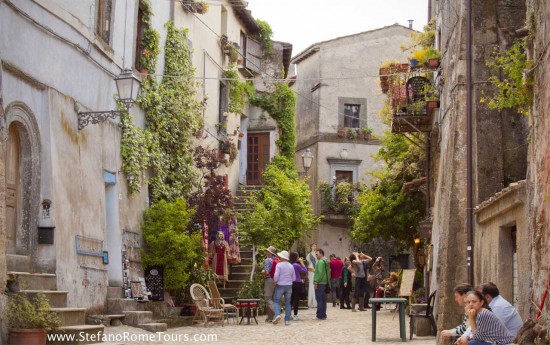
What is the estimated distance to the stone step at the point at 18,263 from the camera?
1437cm

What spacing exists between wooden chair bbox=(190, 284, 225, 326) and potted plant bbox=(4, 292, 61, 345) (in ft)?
25.3

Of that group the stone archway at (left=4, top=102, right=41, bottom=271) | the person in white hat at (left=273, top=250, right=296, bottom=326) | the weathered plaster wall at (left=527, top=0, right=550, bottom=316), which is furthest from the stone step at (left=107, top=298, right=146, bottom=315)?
the weathered plaster wall at (left=527, top=0, right=550, bottom=316)

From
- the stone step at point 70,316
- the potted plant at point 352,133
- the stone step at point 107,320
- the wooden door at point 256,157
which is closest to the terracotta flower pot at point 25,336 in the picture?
the stone step at point 70,316

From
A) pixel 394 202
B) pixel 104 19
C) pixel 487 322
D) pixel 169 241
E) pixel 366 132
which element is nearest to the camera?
pixel 487 322

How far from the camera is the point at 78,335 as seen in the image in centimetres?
1327

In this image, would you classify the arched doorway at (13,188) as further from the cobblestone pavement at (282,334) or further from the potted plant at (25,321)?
the potted plant at (25,321)

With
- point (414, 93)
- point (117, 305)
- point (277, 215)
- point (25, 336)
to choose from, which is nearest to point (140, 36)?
point (414, 93)

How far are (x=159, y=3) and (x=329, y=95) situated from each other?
67.2ft

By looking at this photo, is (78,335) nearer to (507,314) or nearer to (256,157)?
Result: (507,314)

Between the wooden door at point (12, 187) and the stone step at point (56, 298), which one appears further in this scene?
the wooden door at point (12, 187)

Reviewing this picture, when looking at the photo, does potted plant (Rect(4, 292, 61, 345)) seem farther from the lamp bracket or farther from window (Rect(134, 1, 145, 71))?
window (Rect(134, 1, 145, 71))

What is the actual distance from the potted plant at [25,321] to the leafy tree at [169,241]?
8.35m

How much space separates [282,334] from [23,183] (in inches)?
236

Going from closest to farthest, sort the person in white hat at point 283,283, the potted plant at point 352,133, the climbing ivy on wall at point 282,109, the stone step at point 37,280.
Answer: the stone step at point 37,280
the person in white hat at point 283,283
the climbing ivy on wall at point 282,109
the potted plant at point 352,133
